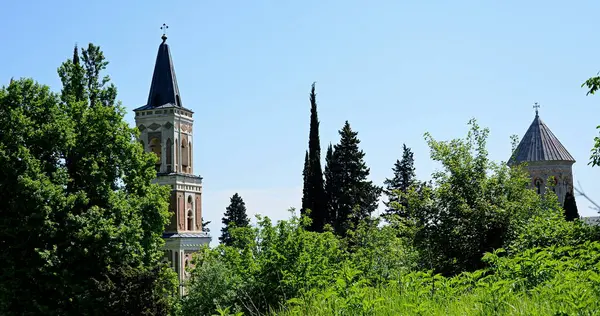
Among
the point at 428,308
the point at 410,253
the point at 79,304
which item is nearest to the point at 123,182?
the point at 79,304

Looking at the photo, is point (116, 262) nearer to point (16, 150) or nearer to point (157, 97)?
point (16, 150)

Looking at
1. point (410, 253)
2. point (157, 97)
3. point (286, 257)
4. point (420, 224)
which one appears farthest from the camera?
point (157, 97)

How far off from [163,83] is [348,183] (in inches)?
637

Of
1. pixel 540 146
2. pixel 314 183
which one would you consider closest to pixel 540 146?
pixel 540 146

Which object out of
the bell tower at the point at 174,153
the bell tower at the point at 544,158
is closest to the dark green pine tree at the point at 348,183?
the bell tower at the point at 174,153

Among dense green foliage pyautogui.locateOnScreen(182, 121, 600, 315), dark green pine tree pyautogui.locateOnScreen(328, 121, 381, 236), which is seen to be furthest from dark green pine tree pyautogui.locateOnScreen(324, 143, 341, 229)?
dense green foliage pyautogui.locateOnScreen(182, 121, 600, 315)

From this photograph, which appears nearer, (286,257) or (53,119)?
(286,257)

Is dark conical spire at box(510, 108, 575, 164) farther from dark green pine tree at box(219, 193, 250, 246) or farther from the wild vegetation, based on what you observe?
the wild vegetation

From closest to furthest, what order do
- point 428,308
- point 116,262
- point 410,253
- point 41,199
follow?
point 428,308 < point 410,253 < point 41,199 < point 116,262

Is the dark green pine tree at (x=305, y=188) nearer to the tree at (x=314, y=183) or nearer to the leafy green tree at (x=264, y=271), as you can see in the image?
the tree at (x=314, y=183)

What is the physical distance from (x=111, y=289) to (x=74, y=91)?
7287 mm

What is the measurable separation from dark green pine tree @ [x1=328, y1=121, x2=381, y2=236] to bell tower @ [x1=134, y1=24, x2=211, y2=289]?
38.1 ft

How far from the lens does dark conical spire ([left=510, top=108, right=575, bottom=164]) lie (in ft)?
200

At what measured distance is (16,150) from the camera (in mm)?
19344
